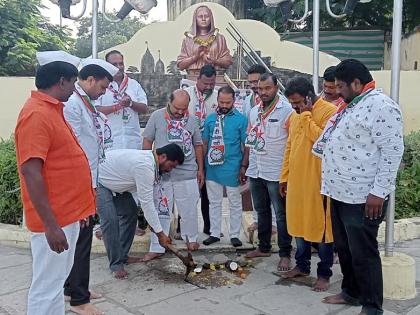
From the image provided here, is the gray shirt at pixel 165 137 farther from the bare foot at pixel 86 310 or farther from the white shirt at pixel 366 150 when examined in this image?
the white shirt at pixel 366 150

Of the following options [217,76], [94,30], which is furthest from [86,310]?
[217,76]

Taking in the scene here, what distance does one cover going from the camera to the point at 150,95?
1123 centimetres

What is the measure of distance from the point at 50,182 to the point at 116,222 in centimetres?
158

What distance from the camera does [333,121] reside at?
3.64 metres

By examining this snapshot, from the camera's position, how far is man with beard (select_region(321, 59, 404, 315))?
3.20 m

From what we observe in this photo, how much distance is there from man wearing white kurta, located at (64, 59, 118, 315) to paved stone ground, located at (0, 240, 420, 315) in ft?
0.76

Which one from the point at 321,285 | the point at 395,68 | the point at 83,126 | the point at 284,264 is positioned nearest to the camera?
the point at 83,126

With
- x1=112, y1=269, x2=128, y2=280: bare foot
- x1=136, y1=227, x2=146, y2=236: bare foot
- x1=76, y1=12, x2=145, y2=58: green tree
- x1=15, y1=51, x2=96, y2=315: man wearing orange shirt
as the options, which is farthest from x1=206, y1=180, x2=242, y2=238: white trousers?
x1=76, y1=12, x2=145, y2=58: green tree

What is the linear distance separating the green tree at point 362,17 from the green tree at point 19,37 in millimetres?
6725

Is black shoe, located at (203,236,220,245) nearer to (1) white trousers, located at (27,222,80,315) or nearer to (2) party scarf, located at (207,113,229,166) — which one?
(2) party scarf, located at (207,113,229,166)

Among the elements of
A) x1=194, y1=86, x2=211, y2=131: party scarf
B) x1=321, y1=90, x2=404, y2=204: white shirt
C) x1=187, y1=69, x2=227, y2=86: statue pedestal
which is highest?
x1=187, y1=69, x2=227, y2=86: statue pedestal

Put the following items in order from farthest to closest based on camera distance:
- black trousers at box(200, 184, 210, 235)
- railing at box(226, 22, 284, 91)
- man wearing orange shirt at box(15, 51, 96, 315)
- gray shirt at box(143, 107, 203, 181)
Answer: railing at box(226, 22, 284, 91) < black trousers at box(200, 184, 210, 235) < gray shirt at box(143, 107, 203, 181) < man wearing orange shirt at box(15, 51, 96, 315)

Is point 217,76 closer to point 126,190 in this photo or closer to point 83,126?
point 126,190

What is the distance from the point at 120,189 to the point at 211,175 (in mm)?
1084
